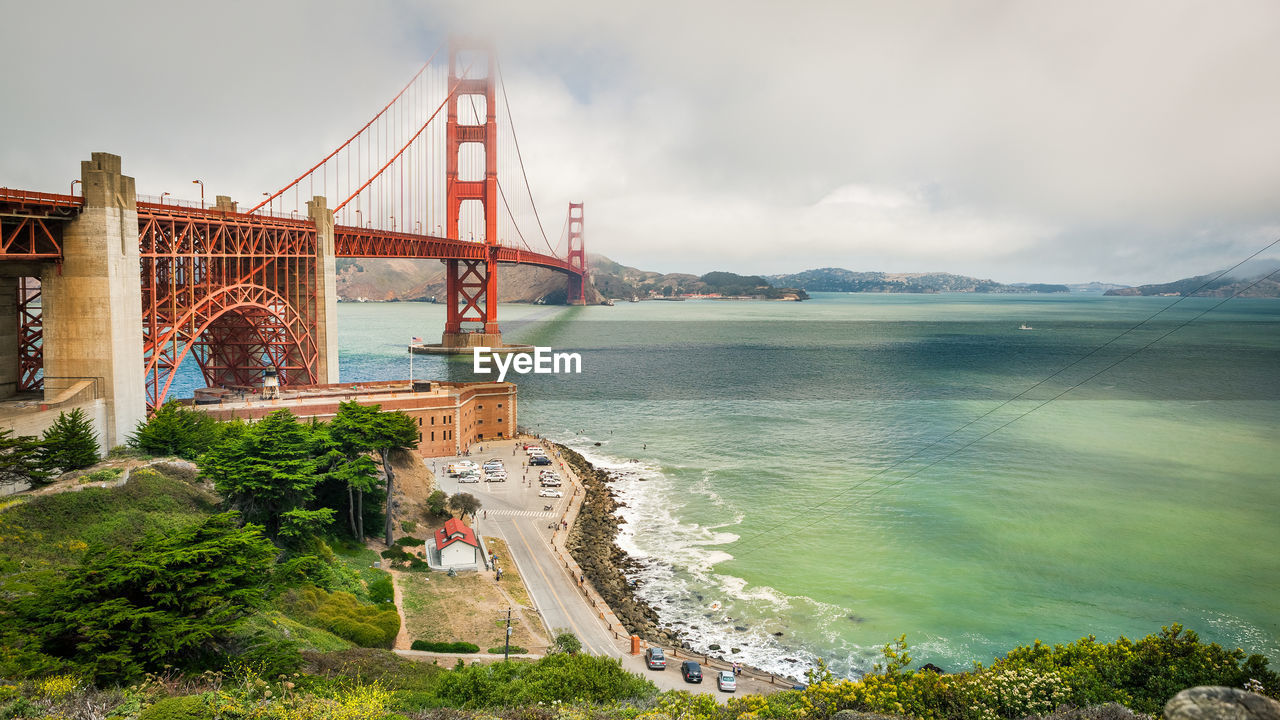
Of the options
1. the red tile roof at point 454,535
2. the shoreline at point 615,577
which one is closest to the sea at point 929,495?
the shoreline at point 615,577

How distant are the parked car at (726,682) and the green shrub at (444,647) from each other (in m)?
6.43

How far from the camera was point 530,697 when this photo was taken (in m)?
13.8

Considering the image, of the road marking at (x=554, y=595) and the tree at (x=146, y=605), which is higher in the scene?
the tree at (x=146, y=605)

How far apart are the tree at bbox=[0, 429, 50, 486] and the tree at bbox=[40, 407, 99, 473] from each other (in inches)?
11.9

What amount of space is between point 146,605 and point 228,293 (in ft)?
86.8

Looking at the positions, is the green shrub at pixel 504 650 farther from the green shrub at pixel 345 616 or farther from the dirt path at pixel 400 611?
the green shrub at pixel 345 616

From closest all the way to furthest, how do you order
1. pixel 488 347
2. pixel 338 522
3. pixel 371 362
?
pixel 338 522
pixel 371 362
pixel 488 347

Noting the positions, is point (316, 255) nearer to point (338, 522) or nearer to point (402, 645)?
point (338, 522)

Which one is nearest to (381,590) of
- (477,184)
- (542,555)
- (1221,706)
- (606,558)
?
(542,555)

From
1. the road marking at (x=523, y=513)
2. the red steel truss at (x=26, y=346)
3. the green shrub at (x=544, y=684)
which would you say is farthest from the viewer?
the road marking at (x=523, y=513)

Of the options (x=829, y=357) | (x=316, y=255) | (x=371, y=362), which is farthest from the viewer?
(x=829, y=357)

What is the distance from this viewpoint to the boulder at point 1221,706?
20.9ft

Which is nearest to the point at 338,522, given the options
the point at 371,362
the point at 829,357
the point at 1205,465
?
the point at 1205,465

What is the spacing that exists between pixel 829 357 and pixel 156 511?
8917 cm
